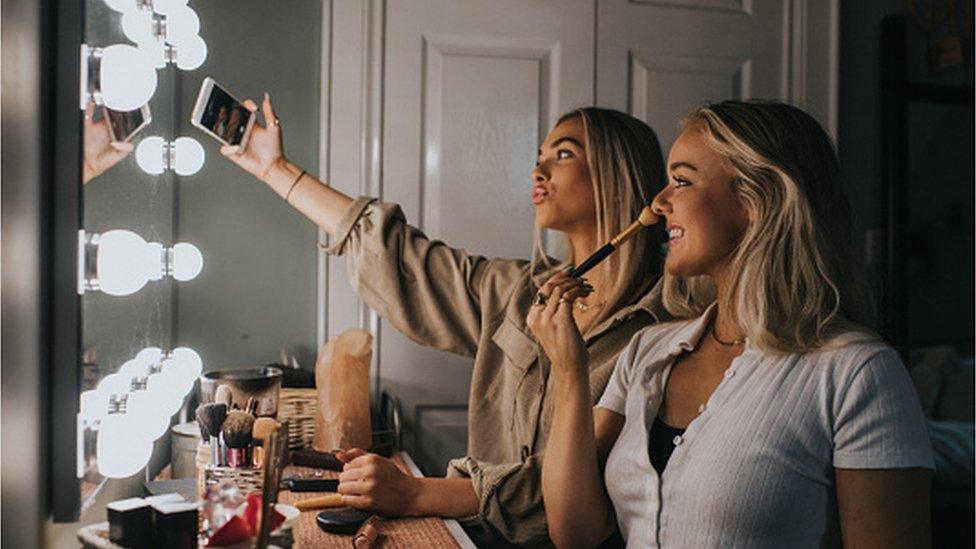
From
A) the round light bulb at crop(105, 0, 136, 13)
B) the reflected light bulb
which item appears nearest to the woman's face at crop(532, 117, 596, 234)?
the reflected light bulb

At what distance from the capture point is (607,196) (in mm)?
1614

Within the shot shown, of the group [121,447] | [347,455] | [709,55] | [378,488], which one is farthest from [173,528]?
[709,55]

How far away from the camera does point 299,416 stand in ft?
5.42

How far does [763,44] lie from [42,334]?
1.98m

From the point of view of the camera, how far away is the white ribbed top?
1.08 m

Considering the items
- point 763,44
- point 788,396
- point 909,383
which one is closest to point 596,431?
point 788,396

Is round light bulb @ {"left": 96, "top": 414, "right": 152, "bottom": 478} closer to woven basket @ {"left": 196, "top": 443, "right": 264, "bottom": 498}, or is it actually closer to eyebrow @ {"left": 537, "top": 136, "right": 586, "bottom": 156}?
woven basket @ {"left": 196, "top": 443, "right": 264, "bottom": 498}

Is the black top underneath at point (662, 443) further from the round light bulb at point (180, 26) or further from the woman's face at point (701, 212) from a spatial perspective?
the round light bulb at point (180, 26)

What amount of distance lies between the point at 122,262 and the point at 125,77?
0.22m

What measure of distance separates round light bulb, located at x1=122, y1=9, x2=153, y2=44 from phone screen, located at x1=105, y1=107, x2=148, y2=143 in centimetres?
10

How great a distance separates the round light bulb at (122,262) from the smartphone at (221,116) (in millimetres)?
391

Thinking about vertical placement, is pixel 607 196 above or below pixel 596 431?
above

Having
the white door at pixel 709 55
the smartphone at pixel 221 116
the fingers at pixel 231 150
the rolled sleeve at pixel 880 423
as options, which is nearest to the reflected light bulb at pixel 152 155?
the smartphone at pixel 221 116

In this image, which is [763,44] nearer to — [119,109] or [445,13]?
[445,13]
